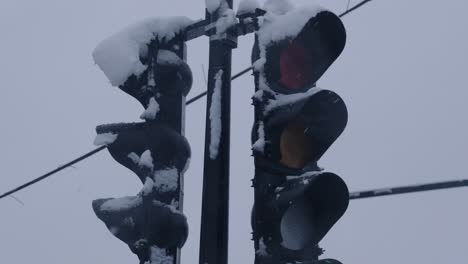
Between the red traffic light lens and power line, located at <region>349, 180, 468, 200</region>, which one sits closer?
the red traffic light lens

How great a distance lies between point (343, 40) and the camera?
118 inches

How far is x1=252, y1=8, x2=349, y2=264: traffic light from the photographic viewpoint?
2736 mm

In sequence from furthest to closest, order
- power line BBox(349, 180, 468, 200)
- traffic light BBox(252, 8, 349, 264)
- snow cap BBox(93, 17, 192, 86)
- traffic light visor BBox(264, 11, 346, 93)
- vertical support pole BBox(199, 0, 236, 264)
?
snow cap BBox(93, 17, 192, 86)
power line BBox(349, 180, 468, 200)
vertical support pole BBox(199, 0, 236, 264)
traffic light visor BBox(264, 11, 346, 93)
traffic light BBox(252, 8, 349, 264)

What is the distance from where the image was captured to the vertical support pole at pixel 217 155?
308 cm

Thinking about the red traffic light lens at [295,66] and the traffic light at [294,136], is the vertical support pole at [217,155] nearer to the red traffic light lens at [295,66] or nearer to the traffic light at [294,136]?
the traffic light at [294,136]

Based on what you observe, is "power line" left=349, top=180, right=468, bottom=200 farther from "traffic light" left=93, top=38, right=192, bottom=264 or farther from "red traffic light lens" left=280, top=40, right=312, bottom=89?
"traffic light" left=93, top=38, right=192, bottom=264

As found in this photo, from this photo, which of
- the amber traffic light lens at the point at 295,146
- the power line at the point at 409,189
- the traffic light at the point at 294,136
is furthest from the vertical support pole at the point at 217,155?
the power line at the point at 409,189

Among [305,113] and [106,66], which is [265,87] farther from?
[106,66]

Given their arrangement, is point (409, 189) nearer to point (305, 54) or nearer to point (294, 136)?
point (294, 136)

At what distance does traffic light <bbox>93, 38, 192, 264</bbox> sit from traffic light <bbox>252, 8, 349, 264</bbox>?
52 cm

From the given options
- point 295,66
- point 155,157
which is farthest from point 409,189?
point 155,157

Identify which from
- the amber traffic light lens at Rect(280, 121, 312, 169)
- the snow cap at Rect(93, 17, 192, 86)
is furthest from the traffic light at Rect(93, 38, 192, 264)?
the amber traffic light lens at Rect(280, 121, 312, 169)

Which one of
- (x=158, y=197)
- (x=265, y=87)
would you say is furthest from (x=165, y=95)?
(x=265, y=87)

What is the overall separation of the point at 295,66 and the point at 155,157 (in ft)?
2.71
